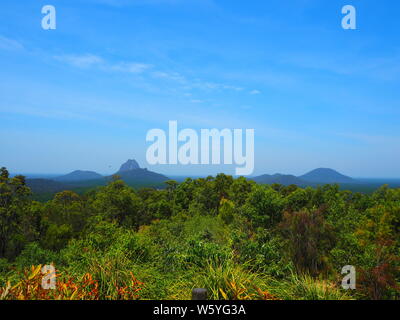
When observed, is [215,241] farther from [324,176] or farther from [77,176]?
[324,176]

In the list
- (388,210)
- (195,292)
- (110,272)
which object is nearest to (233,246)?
(110,272)

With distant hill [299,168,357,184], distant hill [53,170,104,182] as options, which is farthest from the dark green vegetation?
distant hill [299,168,357,184]

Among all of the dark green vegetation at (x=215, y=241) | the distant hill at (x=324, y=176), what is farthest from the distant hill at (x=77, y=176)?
the distant hill at (x=324, y=176)

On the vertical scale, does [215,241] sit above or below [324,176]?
above

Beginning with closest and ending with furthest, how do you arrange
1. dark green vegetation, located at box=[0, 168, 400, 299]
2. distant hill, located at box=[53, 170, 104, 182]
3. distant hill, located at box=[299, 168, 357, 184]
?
dark green vegetation, located at box=[0, 168, 400, 299] → distant hill, located at box=[53, 170, 104, 182] → distant hill, located at box=[299, 168, 357, 184]

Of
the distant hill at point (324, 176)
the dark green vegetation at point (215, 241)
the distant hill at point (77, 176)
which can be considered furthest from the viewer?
the distant hill at point (324, 176)

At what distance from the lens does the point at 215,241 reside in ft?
33.3

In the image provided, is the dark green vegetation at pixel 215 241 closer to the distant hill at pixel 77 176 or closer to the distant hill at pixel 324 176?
the distant hill at pixel 77 176

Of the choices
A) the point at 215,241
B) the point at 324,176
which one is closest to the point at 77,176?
the point at 215,241

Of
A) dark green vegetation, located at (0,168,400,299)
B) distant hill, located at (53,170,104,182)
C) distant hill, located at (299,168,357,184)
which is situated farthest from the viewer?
distant hill, located at (299,168,357,184)

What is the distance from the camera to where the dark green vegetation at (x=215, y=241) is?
4.20 m

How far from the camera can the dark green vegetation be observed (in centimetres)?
420

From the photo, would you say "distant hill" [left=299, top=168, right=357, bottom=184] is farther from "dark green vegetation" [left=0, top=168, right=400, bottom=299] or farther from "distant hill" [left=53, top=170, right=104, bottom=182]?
"dark green vegetation" [left=0, top=168, right=400, bottom=299]
